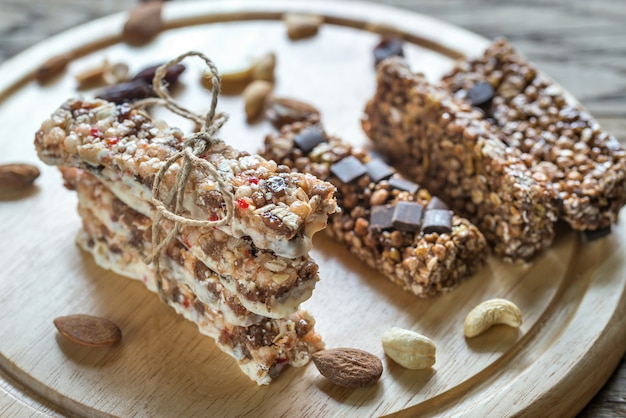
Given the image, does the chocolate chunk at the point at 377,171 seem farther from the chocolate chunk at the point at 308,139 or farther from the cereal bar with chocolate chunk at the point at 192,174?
the cereal bar with chocolate chunk at the point at 192,174

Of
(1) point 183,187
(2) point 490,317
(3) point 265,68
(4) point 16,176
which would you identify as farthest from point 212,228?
(3) point 265,68

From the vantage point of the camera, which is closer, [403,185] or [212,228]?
[212,228]

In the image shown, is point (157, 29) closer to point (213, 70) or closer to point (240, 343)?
point (213, 70)

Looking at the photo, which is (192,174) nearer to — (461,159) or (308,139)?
(308,139)

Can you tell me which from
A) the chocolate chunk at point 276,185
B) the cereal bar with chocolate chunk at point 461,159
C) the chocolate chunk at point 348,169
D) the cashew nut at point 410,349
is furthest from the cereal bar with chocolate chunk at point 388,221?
the chocolate chunk at point 276,185

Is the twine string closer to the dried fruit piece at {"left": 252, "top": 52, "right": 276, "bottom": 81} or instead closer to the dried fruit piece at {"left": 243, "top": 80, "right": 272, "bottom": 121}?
the dried fruit piece at {"left": 243, "top": 80, "right": 272, "bottom": 121}

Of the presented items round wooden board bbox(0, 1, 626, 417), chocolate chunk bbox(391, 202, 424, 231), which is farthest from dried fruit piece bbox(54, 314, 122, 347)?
chocolate chunk bbox(391, 202, 424, 231)
